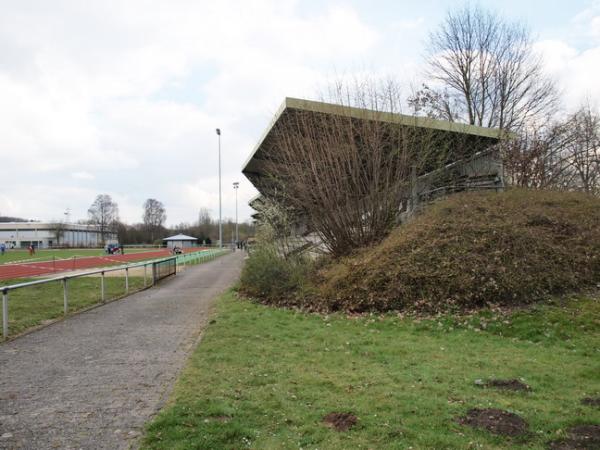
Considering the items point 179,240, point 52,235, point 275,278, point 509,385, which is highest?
point 52,235

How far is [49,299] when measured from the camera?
13.4 metres

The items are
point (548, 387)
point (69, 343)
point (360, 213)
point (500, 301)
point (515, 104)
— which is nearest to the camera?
point (548, 387)

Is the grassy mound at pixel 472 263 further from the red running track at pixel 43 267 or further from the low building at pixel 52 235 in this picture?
the low building at pixel 52 235

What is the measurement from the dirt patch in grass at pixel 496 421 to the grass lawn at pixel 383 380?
7 cm

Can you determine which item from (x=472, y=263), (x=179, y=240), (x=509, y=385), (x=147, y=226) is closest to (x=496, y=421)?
(x=509, y=385)

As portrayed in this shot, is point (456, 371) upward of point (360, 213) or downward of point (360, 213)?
downward

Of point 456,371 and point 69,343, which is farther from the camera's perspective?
point 69,343

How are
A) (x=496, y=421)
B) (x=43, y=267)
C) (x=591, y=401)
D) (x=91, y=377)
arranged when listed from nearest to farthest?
(x=496, y=421), (x=591, y=401), (x=91, y=377), (x=43, y=267)

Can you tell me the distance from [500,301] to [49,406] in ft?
24.7

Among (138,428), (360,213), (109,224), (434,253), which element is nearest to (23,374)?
(138,428)

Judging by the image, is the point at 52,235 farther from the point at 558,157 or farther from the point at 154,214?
the point at 558,157

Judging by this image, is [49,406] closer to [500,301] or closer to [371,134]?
[500,301]

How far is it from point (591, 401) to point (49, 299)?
1339 centimetres

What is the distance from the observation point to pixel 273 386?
4941 millimetres
